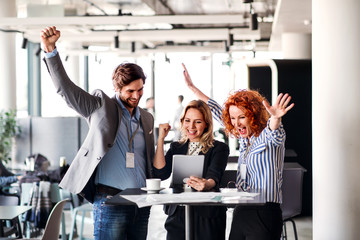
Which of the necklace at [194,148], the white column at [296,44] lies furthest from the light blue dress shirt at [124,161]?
the white column at [296,44]

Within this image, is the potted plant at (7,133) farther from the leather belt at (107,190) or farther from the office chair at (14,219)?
the leather belt at (107,190)

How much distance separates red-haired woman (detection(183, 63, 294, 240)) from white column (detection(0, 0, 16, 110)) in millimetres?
8867

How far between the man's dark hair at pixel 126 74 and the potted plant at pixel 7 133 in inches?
306

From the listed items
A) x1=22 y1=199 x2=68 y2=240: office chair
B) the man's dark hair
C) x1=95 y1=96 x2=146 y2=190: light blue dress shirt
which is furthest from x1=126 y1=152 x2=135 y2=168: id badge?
x1=22 y1=199 x2=68 y2=240: office chair

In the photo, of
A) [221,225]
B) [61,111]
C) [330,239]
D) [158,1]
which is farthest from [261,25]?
[221,225]

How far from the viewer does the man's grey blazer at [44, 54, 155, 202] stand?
9.41 feet

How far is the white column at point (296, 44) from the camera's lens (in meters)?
13.6

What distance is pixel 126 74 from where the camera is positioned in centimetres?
299

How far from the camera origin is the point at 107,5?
46.9 feet

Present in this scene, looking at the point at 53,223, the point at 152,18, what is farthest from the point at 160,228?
the point at 152,18

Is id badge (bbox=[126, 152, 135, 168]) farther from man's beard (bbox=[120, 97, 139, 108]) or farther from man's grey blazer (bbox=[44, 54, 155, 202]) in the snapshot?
man's beard (bbox=[120, 97, 139, 108])

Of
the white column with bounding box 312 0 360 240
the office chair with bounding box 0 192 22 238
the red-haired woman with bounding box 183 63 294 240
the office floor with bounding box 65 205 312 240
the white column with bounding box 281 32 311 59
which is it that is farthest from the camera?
the white column with bounding box 281 32 311 59

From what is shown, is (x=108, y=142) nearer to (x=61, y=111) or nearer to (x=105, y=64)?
(x=61, y=111)

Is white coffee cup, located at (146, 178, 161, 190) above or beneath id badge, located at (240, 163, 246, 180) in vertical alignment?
beneath
